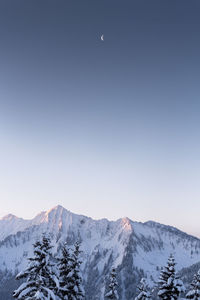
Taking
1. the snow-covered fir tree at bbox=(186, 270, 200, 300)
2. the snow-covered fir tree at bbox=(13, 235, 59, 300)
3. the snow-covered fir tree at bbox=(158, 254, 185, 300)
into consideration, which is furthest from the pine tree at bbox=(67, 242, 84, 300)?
the snow-covered fir tree at bbox=(186, 270, 200, 300)

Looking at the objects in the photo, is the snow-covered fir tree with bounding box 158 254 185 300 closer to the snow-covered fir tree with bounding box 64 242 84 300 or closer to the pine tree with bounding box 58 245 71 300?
the snow-covered fir tree with bounding box 64 242 84 300

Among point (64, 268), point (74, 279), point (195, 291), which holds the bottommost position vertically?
point (74, 279)

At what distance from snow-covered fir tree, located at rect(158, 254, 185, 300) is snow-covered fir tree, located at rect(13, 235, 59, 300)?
39.1 feet

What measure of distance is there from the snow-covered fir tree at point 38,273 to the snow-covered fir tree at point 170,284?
39.1 ft

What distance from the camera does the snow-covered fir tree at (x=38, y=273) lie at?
704 inches

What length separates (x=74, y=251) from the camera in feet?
88.0

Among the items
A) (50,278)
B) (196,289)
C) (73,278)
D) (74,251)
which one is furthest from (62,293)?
(196,289)

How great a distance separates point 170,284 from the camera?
25.3m

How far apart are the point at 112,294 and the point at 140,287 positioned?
5199 mm

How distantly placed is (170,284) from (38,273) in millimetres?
13675

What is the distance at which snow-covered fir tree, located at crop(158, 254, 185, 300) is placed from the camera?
25.3m

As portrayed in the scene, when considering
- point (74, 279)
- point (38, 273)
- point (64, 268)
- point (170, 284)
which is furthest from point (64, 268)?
point (170, 284)

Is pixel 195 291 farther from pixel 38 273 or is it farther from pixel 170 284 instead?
pixel 38 273

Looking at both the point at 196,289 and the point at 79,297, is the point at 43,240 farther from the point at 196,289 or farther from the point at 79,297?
the point at 196,289
